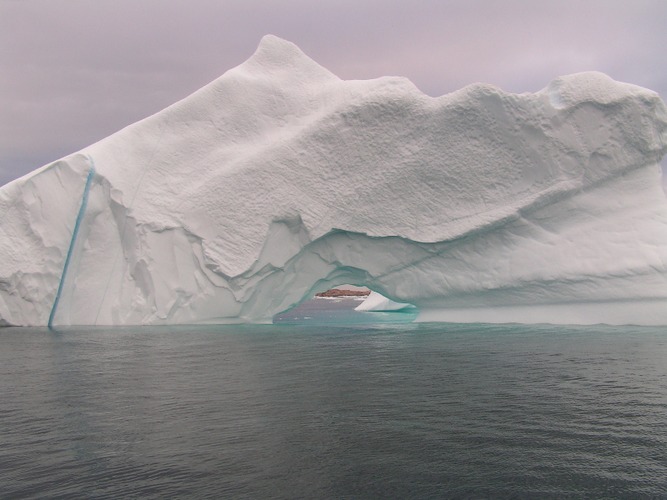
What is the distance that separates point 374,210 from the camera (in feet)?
50.0

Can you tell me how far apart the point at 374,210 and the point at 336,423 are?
10155mm

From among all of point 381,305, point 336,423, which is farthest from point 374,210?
point 381,305

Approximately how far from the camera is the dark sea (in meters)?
3.98

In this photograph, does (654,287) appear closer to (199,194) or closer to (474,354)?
(474,354)

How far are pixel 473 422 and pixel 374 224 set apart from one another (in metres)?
10.0

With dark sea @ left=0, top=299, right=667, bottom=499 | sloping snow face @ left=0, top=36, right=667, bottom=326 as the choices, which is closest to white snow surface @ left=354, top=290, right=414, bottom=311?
sloping snow face @ left=0, top=36, right=667, bottom=326

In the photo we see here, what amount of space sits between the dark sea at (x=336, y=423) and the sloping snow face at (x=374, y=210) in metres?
4.80

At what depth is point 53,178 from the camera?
15.3m

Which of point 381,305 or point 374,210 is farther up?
point 374,210

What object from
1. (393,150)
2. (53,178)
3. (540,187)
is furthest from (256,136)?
(540,187)

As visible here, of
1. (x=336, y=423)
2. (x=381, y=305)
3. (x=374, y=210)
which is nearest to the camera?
(x=336, y=423)

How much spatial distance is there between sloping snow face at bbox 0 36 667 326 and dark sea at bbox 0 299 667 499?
4797mm

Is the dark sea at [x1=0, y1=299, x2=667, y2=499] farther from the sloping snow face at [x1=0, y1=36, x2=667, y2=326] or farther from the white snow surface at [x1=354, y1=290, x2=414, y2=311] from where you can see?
the white snow surface at [x1=354, y1=290, x2=414, y2=311]

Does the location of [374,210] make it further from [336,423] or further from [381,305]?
[381,305]
